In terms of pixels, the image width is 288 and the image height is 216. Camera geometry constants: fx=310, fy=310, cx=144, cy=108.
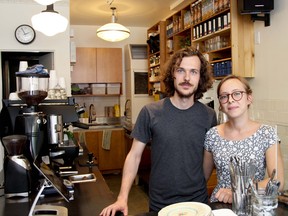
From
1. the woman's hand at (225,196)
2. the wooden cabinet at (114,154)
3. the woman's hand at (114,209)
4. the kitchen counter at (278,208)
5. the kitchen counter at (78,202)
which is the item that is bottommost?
the wooden cabinet at (114,154)

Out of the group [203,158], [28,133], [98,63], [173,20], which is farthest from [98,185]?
[98,63]

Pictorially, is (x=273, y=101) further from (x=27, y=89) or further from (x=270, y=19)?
(x=27, y=89)

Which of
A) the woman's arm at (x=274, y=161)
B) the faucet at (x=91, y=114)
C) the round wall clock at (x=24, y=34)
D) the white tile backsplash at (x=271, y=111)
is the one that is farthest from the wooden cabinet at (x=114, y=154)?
the woman's arm at (x=274, y=161)

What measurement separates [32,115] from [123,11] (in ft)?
13.4

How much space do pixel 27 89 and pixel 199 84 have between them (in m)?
1.14

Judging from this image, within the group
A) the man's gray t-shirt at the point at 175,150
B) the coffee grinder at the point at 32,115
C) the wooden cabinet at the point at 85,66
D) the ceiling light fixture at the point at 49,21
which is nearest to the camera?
the man's gray t-shirt at the point at 175,150

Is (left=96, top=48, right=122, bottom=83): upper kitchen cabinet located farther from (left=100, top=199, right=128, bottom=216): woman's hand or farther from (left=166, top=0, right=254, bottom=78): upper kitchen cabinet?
(left=100, top=199, right=128, bottom=216): woman's hand

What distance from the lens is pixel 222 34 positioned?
12.3 ft

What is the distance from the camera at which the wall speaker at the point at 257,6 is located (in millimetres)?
3039

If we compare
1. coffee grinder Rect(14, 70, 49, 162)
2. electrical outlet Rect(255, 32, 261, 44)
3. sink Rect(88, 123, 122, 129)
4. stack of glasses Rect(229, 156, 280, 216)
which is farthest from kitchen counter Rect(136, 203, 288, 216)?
sink Rect(88, 123, 122, 129)

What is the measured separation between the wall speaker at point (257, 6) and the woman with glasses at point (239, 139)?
1774 mm

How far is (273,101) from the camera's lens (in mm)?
3180

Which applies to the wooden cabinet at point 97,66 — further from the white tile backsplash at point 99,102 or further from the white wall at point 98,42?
the white tile backsplash at point 99,102

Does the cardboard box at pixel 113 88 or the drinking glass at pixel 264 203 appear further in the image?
the cardboard box at pixel 113 88
